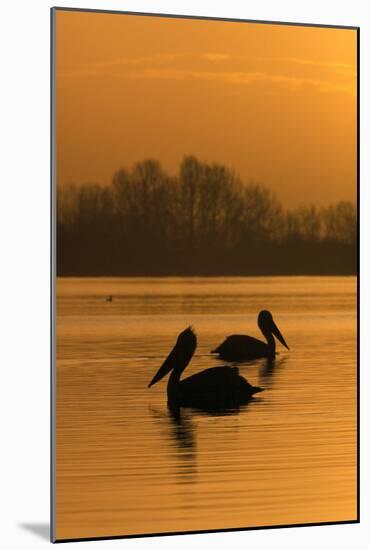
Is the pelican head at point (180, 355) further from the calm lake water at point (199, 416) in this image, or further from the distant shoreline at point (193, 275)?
the distant shoreline at point (193, 275)

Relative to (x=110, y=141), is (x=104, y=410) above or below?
below

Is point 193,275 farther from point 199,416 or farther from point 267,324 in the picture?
point 199,416

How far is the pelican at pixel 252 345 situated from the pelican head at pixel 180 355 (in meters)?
0.14

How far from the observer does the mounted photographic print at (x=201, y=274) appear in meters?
9.27

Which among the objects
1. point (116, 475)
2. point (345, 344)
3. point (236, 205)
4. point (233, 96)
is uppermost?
point (233, 96)

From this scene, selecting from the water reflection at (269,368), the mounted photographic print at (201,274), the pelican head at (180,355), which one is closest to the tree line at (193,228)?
the mounted photographic print at (201,274)

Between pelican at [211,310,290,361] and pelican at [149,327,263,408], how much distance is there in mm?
90

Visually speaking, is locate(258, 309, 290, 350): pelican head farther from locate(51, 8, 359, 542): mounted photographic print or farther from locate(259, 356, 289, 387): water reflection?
locate(259, 356, 289, 387): water reflection

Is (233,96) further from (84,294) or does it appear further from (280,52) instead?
(84,294)

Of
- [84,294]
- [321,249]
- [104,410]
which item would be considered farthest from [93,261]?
[321,249]

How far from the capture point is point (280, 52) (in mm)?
9750

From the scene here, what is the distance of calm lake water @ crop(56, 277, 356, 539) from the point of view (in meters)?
9.24

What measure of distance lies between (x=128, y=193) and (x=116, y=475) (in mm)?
1578

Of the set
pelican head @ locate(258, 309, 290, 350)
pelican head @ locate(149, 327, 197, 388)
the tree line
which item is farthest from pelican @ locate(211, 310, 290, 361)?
the tree line
